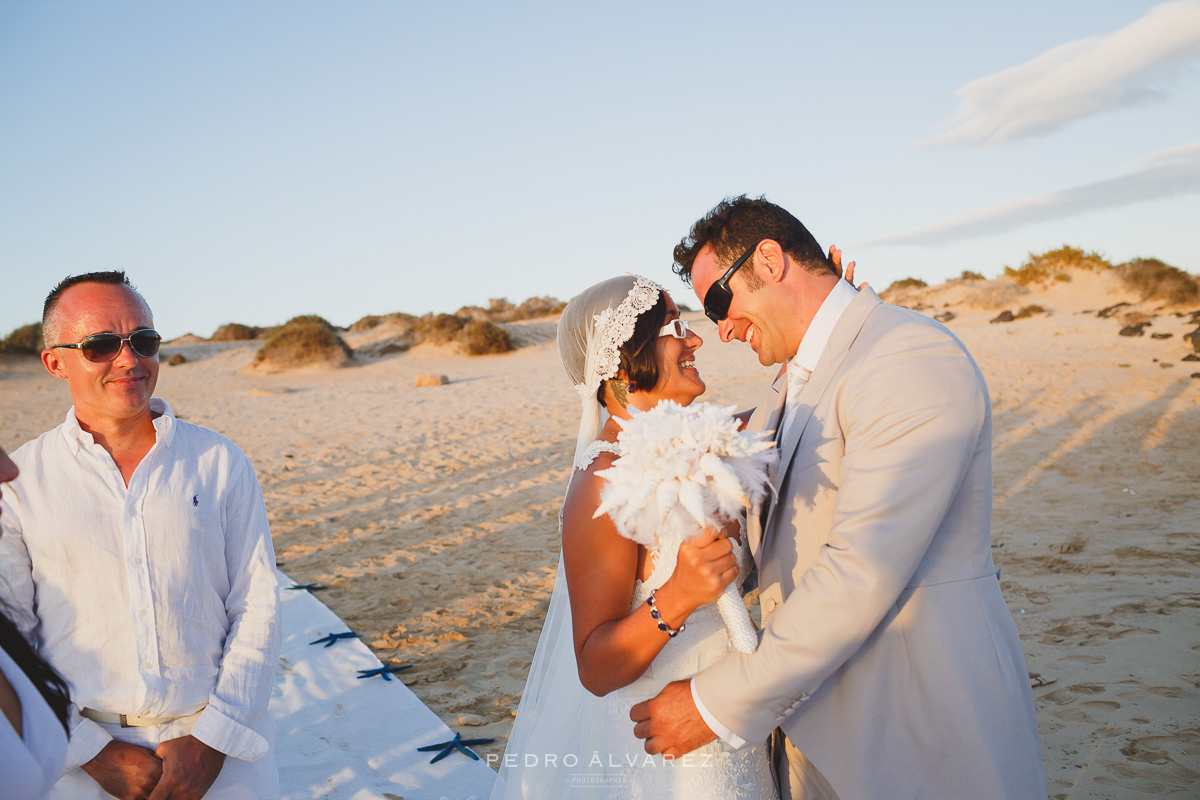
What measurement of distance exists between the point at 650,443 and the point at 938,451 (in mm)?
822

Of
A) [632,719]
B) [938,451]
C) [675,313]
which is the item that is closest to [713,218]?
[675,313]

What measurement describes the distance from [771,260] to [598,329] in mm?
730

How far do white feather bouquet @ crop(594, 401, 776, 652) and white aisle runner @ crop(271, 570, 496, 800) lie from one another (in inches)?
116

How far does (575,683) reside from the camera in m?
2.98

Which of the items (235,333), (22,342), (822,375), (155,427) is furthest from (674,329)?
(235,333)

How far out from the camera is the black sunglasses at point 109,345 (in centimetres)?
267

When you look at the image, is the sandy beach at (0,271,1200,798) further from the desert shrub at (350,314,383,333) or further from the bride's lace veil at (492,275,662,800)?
the desert shrub at (350,314,383,333)

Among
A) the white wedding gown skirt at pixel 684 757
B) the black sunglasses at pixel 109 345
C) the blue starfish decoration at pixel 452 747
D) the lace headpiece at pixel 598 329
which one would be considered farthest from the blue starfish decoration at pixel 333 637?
the white wedding gown skirt at pixel 684 757

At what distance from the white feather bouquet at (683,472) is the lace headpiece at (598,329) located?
0.90m

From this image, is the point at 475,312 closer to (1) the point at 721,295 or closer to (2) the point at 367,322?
(2) the point at 367,322

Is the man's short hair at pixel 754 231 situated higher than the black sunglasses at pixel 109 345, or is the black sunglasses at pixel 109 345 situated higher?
the man's short hair at pixel 754 231

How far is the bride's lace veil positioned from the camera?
271 centimetres

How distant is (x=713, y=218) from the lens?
2805 mm

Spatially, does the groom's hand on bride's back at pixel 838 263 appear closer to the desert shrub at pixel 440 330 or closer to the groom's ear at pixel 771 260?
the groom's ear at pixel 771 260
